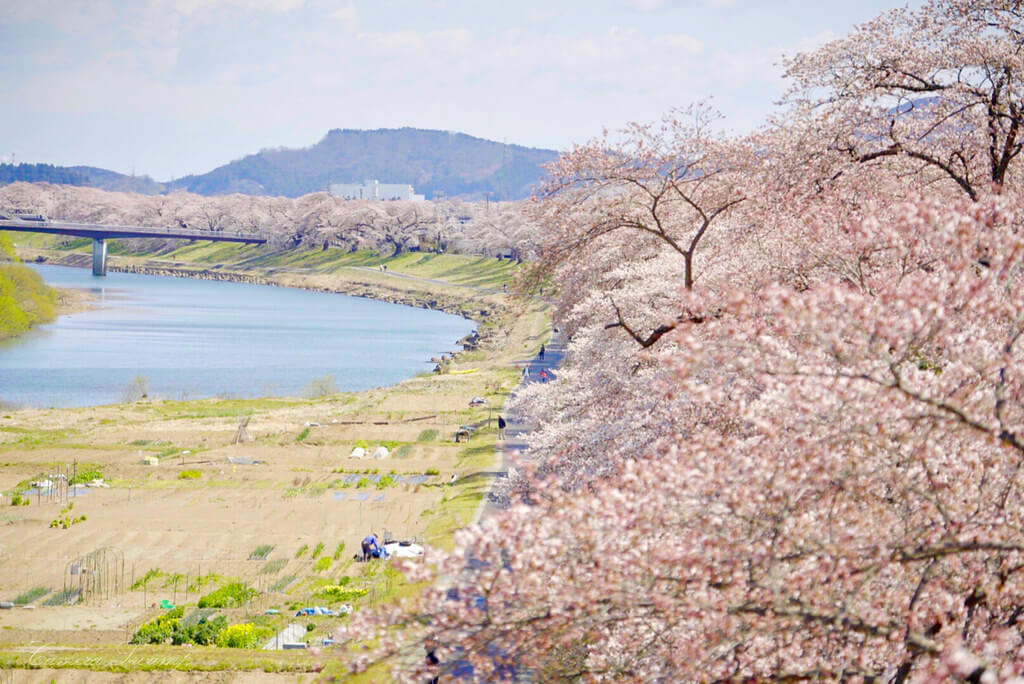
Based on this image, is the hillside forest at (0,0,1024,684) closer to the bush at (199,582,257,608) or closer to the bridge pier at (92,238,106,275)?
the bush at (199,582,257,608)

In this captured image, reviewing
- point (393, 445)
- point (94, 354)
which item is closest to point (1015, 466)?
point (393, 445)

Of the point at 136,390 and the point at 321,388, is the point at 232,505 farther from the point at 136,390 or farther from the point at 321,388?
the point at 321,388

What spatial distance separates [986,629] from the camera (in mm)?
5633

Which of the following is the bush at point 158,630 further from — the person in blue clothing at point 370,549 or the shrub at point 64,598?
the person in blue clothing at point 370,549

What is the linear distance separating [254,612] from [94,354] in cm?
4487

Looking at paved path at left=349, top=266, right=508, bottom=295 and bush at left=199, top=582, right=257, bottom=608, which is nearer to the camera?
bush at left=199, top=582, right=257, bottom=608

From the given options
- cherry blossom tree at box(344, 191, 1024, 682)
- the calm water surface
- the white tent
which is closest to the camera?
cherry blossom tree at box(344, 191, 1024, 682)

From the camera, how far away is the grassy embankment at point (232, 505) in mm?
18531

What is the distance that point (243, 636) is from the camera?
17.3 m

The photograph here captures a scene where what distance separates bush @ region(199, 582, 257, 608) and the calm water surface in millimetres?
28945

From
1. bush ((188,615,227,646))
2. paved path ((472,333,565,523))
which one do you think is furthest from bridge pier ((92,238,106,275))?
bush ((188,615,227,646))

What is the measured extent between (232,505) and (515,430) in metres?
11.7

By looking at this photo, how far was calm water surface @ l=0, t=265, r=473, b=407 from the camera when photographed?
165 feet

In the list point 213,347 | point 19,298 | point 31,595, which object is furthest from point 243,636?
point 19,298
